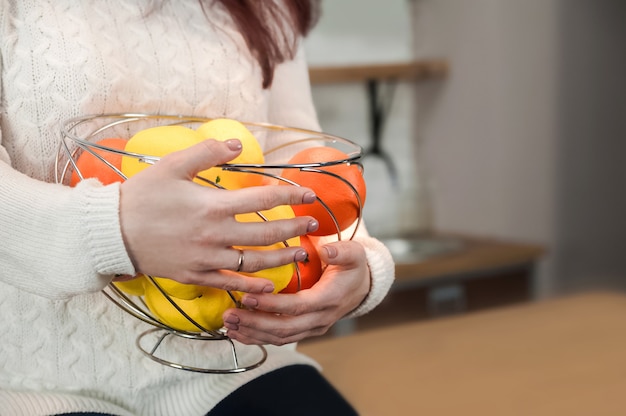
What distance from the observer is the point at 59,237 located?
0.61 metres

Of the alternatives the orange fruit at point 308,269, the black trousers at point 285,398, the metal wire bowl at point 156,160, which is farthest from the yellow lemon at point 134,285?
the black trousers at point 285,398

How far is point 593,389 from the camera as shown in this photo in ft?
3.32

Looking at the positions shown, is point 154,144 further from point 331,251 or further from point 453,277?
point 453,277

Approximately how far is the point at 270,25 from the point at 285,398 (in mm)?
465

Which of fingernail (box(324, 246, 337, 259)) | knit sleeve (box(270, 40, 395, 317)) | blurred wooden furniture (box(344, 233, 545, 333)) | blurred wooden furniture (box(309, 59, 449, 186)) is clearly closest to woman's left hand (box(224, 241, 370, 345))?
fingernail (box(324, 246, 337, 259))

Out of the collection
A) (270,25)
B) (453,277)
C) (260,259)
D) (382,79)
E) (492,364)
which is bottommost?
(453,277)

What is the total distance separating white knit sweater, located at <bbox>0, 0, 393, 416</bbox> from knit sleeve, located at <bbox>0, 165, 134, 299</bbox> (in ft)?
0.35

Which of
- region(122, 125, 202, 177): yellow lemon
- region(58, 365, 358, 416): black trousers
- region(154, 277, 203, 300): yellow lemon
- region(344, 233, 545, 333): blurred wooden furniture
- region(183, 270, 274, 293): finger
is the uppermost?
region(122, 125, 202, 177): yellow lemon

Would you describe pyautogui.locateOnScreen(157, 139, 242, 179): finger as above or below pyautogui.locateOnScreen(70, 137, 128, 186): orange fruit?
above

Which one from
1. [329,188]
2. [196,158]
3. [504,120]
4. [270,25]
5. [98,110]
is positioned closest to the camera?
[196,158]

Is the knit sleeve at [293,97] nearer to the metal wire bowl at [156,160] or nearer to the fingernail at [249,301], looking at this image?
the metal wire bowl at [156,160]

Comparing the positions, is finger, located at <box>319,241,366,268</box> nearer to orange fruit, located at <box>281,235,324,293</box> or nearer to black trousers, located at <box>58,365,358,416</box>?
→ orange fruit, located at <box>281,235,324,293</box>

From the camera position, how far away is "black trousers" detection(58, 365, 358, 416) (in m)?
0.85

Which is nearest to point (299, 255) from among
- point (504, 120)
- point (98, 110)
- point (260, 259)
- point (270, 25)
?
point (260, 259)
